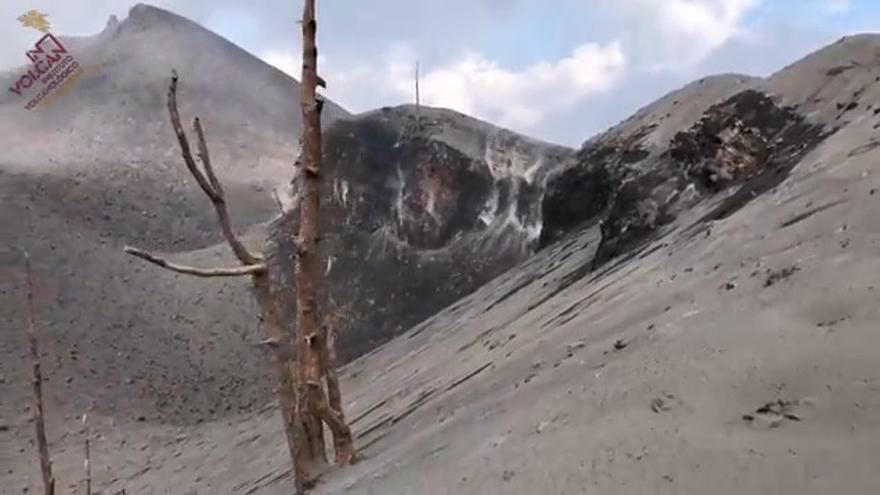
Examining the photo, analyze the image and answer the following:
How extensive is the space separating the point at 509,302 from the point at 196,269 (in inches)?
298

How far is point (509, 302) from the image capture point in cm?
1388

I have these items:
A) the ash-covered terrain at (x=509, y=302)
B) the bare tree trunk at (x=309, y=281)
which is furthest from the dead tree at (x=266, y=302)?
the ash-covered terrain at (x=509, y=302)

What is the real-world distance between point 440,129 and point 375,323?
722 centimetres

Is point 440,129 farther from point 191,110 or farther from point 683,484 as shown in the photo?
point 683,484

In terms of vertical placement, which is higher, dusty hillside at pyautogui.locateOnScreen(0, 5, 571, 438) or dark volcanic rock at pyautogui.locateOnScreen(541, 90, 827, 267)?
dusty hillside at pyautogui.locateOnScreen(0, 5, 571, 438)

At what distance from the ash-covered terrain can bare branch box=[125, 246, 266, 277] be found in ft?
5.31

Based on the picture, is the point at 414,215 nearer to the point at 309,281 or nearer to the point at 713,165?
the point at 713,165

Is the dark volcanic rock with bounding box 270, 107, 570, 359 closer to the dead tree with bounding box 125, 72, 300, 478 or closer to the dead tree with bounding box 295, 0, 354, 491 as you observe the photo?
the dead tree with bounding box 125, 72, 300, 478

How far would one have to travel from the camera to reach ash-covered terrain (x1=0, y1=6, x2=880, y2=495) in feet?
13.7

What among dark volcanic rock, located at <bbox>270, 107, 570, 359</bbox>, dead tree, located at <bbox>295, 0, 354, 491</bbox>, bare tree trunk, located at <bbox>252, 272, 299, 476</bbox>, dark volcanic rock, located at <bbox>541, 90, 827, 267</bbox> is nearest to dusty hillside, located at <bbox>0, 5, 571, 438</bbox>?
dark volcanic rock, located at <bbox>270, 107, 570, 359</bbox>

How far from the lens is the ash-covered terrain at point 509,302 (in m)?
4.18

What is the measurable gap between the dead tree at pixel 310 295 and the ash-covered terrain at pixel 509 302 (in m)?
0.45

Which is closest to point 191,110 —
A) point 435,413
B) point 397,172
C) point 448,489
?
point 397,172

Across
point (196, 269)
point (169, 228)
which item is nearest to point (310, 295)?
point (196, 269)
